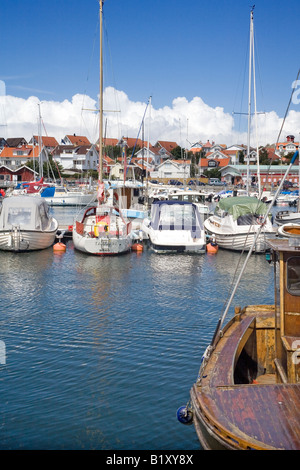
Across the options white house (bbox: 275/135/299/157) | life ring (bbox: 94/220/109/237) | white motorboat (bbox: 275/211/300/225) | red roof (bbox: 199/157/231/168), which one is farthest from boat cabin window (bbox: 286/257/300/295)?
red roof (bbox: 199/157/231/168)

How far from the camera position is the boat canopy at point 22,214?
3208 cm

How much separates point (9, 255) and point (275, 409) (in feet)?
83.0

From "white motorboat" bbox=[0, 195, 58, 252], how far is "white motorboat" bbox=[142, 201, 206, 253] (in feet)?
22.9

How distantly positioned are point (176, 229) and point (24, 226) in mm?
9580

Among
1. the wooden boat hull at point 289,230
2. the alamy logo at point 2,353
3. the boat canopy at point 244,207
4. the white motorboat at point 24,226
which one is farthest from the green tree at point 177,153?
the wooden boat hull at point 289,230

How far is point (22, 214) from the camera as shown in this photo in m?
32.6

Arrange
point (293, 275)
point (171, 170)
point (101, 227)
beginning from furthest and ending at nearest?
point (171, 170) → point (101, 227) → point (293, 275)

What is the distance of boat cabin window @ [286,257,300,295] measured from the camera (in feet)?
33.2

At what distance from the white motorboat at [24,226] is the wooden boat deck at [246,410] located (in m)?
23.5

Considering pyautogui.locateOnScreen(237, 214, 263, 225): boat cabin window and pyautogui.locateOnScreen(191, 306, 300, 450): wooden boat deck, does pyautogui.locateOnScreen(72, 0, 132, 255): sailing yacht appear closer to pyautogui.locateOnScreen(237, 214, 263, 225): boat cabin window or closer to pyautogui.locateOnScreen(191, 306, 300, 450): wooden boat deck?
pyautogui.locateOnScreen(237, 214, 263, 225): boat cabin window

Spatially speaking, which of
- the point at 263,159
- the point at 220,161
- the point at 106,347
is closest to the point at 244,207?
the point at 106,347

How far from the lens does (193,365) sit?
45.1 ft

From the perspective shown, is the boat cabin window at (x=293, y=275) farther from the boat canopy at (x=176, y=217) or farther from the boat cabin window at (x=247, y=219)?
the boat cabin window at (x=247, y=219)

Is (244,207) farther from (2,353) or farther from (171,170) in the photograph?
(171,170)
